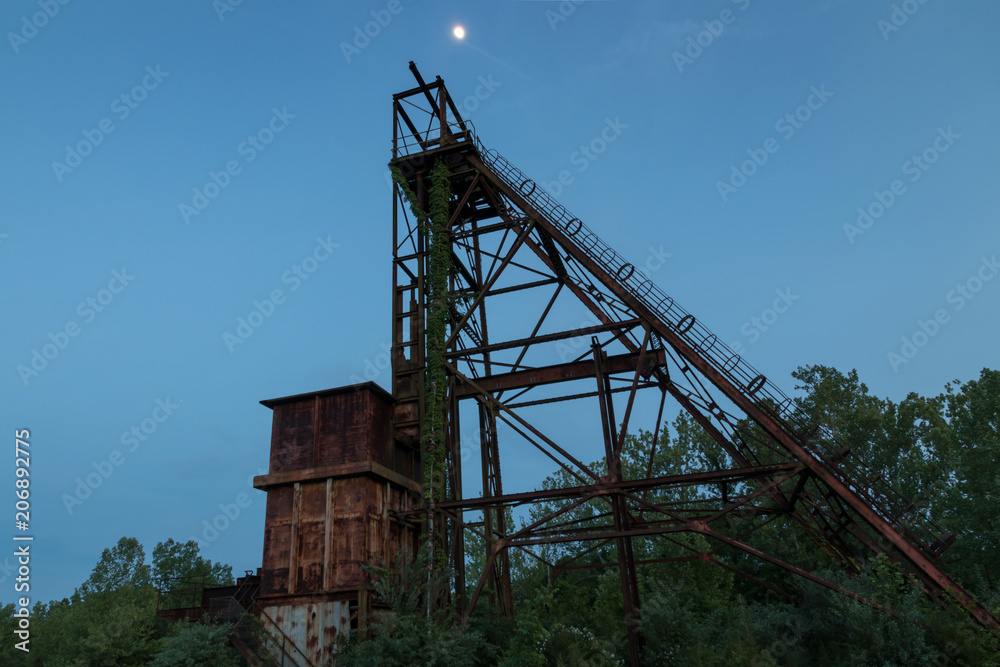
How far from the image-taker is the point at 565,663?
13602 millimetres

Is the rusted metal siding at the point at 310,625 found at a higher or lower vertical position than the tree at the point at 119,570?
lower

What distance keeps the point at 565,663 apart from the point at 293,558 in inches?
303

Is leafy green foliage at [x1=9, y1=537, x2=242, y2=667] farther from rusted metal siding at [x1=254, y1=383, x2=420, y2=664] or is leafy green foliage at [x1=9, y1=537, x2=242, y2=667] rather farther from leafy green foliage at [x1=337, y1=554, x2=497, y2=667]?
leafy green foliage at [x1=337, y1=554, x2=497, y2=667]

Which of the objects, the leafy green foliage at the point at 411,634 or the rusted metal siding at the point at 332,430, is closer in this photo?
the leafy green foliage at the point at 411,634

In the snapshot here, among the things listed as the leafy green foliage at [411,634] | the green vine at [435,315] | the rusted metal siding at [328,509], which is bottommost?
the leafy green foliage at [411,634]

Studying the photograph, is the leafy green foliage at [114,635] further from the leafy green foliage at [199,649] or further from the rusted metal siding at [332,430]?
the rusted metal siding at [332,430]

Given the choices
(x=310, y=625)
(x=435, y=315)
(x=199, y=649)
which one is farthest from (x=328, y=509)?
(x=435, y=315)

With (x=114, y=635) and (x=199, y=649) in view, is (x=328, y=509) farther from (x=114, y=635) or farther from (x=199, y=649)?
(x=114, y=635)

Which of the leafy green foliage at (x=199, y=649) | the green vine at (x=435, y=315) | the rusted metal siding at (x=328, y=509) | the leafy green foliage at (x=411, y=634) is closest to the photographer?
the leafy green foliage at (x=411, y=634)

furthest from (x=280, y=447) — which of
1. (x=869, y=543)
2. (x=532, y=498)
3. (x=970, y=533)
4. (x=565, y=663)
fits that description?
(x=970, y=533)

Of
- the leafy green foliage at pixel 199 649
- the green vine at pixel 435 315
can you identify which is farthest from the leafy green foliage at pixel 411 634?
the leafy green foliage at pixel 199 649

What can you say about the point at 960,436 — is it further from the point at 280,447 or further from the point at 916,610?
the point at 280,447

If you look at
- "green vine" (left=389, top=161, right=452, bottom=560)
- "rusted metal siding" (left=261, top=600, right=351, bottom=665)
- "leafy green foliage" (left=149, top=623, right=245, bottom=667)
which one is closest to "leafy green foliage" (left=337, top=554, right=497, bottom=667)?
"rusted metal siding" (left=261, top=600, right=351, bottom=665)

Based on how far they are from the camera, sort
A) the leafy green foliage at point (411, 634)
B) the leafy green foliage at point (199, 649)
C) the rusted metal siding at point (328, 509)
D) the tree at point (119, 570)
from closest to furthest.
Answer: the leafy green foliage at point (411, 634) < the leafy green foliage at point (199, 649) < the rusted metal siding at point (328, 509) < the tree at point (119, 570)
